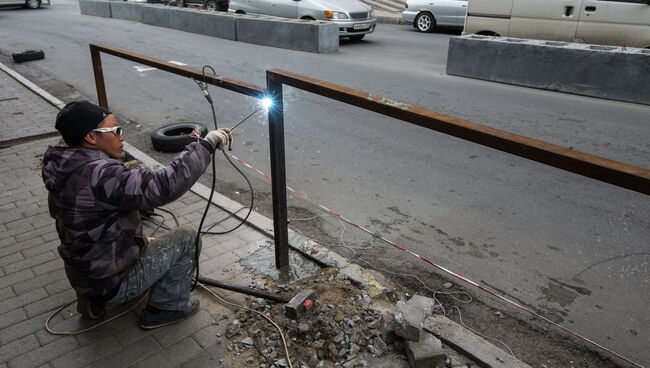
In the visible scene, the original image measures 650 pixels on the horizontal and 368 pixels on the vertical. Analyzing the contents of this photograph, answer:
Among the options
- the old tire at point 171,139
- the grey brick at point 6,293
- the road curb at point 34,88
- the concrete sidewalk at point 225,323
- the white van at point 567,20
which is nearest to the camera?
the concrete sidewalk at point 225,323

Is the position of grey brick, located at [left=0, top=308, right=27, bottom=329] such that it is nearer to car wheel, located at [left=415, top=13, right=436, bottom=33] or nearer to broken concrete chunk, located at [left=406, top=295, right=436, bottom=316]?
broken concrete chunk, located at [left=406, top=295, right=436, bottom=316]

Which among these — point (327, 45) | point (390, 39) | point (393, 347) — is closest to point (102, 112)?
point (393, 347)

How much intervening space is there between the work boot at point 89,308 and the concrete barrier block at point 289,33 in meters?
10.8

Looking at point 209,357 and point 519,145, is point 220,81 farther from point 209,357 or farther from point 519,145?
point 519,145

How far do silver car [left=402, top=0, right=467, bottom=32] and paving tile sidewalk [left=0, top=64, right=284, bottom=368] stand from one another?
13.1 meters

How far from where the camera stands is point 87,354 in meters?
2.80

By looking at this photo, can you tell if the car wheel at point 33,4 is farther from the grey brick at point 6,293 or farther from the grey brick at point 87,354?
the grey brick at point 87,354

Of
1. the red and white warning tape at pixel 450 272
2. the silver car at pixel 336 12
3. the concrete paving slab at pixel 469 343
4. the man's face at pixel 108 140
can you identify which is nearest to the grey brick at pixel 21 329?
the man's face at pixel 108 140

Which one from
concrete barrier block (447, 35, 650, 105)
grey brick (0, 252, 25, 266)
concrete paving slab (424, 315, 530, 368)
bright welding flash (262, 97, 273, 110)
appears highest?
bright welding flash (262, 97, 273, 110)

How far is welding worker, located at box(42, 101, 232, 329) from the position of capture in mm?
2443

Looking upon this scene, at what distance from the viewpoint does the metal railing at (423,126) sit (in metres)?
1.84

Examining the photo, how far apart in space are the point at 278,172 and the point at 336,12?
11609 millimetres

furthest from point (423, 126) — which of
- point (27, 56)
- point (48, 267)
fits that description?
point (27, 56)

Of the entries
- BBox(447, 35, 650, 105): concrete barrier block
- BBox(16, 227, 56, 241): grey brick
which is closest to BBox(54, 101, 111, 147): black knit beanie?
BBox(16, 227, 56, 241): grey brick
